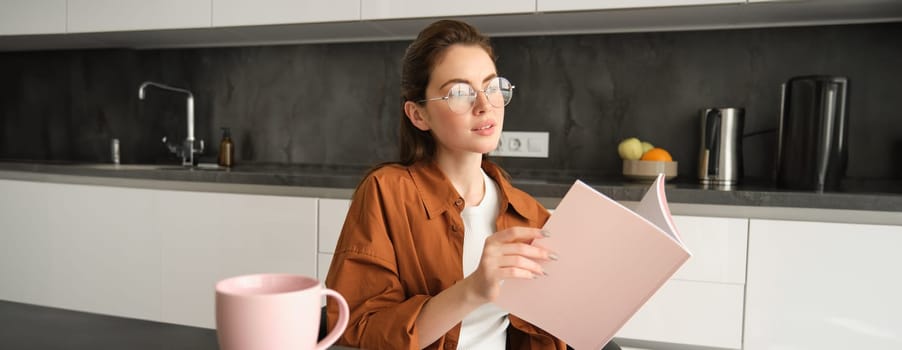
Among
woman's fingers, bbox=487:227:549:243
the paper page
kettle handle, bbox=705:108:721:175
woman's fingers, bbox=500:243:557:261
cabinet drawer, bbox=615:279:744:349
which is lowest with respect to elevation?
cabinet drawer, bbox=615:279:744:349

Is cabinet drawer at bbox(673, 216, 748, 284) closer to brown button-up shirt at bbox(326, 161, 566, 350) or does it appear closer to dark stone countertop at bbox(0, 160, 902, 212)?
dark stone countertop at bbox(0, 160, 902, 212)

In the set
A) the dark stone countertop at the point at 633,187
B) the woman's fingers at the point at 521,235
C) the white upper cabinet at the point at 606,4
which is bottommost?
the dark stone countertop at the point at 633,187

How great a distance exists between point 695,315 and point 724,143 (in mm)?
598

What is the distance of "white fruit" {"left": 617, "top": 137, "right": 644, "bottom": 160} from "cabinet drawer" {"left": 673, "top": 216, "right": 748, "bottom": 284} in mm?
420

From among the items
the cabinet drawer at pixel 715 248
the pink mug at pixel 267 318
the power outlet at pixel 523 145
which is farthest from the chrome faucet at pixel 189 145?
the pink mug at pixel 267 318

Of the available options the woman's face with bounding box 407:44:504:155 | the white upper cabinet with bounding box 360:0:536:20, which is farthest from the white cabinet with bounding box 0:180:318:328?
the woman's face with bounding box 407:44:504:155

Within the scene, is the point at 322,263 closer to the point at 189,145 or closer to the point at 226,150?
the point at 226,150

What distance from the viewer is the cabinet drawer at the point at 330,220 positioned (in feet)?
6.85

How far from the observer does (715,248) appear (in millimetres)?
1773

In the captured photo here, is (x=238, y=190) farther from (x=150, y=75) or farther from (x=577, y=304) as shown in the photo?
(x=577, y=304)

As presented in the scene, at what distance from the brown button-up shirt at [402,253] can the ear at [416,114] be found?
0.25ft

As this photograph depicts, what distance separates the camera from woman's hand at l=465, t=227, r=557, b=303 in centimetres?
71

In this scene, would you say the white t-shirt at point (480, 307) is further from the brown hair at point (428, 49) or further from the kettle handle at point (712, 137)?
the kettle handle at point (712, 137)

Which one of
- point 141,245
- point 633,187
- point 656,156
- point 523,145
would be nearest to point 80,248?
point 141,245
